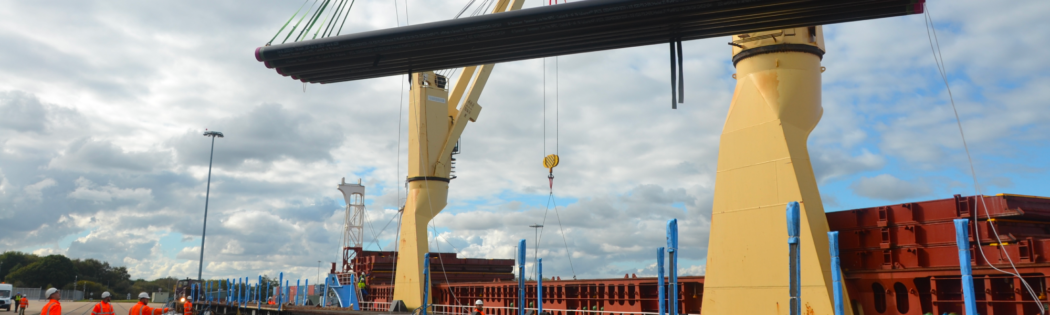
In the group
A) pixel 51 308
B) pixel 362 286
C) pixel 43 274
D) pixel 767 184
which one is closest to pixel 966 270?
pixel 767 184

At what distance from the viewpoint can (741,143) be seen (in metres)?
19.4

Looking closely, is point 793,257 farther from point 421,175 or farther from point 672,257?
point 421,175

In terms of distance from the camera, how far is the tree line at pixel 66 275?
5492 inches

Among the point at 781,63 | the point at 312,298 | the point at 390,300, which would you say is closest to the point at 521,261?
the point at 781,63

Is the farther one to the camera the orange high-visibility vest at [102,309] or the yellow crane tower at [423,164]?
the yellow crane tower at [423,164]

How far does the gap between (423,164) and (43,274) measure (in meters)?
147

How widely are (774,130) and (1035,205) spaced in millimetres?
6219

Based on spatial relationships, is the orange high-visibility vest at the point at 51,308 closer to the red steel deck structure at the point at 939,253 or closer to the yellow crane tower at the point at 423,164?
the red steel deck structure at the point at 939,253

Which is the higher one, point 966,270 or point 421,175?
point 421,175

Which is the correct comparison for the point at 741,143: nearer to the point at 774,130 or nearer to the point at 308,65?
the point at 774,130

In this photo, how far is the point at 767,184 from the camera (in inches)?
725

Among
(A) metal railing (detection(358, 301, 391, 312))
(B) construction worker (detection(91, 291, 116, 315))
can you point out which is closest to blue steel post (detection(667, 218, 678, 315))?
(B) construction worker (detection(91, 291, 116, 315))

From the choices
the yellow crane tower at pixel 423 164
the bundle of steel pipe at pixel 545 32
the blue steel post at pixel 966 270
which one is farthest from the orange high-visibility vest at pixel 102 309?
the yellow crane tower at pixel 423 164

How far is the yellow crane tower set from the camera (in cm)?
3328
